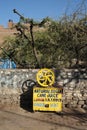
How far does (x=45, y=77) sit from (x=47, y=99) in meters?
0.78

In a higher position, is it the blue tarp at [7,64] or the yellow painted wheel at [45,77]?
the blue tarp at [7,64]

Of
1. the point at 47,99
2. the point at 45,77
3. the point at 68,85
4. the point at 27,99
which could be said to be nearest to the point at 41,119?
the point at 47,99

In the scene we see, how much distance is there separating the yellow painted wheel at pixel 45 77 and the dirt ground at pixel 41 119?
1.01 metres

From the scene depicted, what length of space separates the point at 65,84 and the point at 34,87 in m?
1.31

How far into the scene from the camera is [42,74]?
10680 mm

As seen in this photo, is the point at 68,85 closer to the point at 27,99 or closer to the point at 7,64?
the point at 27,99

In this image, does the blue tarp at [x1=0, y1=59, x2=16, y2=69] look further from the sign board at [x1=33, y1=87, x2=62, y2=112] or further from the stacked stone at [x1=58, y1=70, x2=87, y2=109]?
the sign board at [x1=33, y1=87, x2=62, y2=112]

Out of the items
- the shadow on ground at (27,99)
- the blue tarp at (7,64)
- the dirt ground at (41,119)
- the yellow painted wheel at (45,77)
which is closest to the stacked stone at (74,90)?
the dirt ground at (41,119)

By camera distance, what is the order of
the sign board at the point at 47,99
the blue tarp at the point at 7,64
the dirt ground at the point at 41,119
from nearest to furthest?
the dirt ground at the point at 41,119 → the sign board at the point at 47,99 → the blue tarp at the point at 7,64

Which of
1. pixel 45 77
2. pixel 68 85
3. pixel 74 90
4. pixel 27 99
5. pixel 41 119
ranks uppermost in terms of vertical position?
pixel 45 77

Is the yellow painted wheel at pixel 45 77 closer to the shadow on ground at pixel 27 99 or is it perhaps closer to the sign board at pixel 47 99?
the sign board at pixel 47 99

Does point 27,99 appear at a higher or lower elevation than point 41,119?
higher

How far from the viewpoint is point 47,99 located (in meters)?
10.3

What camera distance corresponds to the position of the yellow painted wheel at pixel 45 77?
34.4 ft
